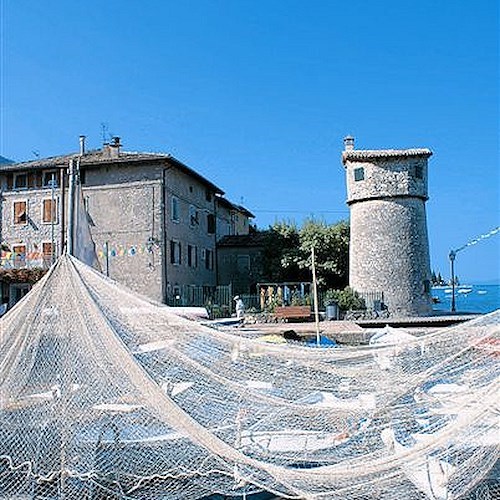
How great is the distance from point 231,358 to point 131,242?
21719mm

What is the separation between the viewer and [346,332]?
15.2 meters

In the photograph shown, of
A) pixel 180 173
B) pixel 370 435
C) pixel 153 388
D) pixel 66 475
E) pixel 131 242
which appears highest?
pixel 180 173

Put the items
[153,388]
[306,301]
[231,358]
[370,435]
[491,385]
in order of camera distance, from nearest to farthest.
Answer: [491,385] → [153,388] → [370,435] → [231,358] → [306,301]

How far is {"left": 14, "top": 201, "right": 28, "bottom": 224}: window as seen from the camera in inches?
1086

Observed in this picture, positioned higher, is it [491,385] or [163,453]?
[491,385]

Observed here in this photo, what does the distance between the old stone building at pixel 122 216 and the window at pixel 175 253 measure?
0.7 inches

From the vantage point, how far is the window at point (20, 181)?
2789 centimetres

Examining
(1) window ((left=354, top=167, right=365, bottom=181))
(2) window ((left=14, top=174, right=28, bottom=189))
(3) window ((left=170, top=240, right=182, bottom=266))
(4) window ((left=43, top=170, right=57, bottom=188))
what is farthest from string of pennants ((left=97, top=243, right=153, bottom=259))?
(1) window ((left=354, top=167, right=365, bottom=181))

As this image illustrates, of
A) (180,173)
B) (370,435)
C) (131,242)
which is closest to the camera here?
(370,435)

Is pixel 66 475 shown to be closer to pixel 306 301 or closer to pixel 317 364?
pixel 317 364

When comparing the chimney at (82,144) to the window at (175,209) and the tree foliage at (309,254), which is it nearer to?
the window at (175,209)

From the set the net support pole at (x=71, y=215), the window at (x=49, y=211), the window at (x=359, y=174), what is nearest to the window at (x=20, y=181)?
the window at (x=49, y=211)

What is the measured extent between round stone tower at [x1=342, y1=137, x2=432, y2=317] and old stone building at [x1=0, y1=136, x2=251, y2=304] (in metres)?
7.74

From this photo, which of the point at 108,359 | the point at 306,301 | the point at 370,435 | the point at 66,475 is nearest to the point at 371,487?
the point at 370,435
